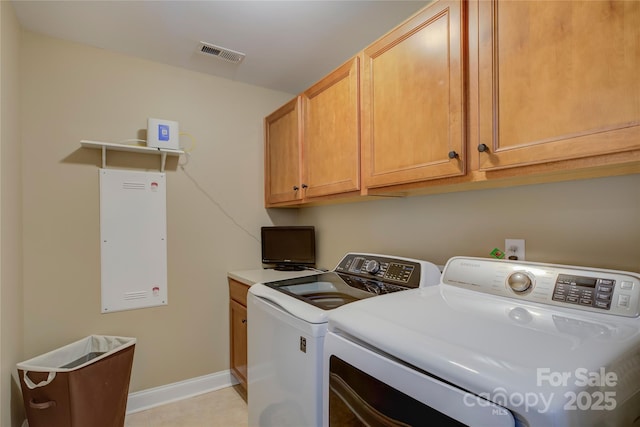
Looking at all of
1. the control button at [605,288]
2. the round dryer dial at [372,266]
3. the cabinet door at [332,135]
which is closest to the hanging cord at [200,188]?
the cabinet door at [332,135]

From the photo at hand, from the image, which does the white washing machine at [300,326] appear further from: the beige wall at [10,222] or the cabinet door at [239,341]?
the beige wall at [10,222]

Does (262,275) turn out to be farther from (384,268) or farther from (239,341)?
(384,268)

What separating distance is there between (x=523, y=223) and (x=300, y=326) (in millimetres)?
987

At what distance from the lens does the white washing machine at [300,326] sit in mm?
1098

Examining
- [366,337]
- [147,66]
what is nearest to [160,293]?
[147,66]

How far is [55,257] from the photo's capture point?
1883 mm

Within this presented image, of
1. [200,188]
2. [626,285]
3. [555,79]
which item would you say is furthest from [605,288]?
[200,188]

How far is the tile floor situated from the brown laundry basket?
0.27 m

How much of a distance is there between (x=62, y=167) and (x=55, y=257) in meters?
0.55

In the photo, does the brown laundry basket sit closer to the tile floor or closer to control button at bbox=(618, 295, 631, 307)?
the tile floor

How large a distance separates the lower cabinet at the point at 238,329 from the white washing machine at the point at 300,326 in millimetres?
541

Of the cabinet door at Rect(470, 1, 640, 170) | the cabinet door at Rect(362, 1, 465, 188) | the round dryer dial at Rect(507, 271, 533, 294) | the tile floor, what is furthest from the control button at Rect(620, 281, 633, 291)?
the tile floor

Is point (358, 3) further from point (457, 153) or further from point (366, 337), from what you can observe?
point (366, 337)

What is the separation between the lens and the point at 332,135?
1812 millimetres
